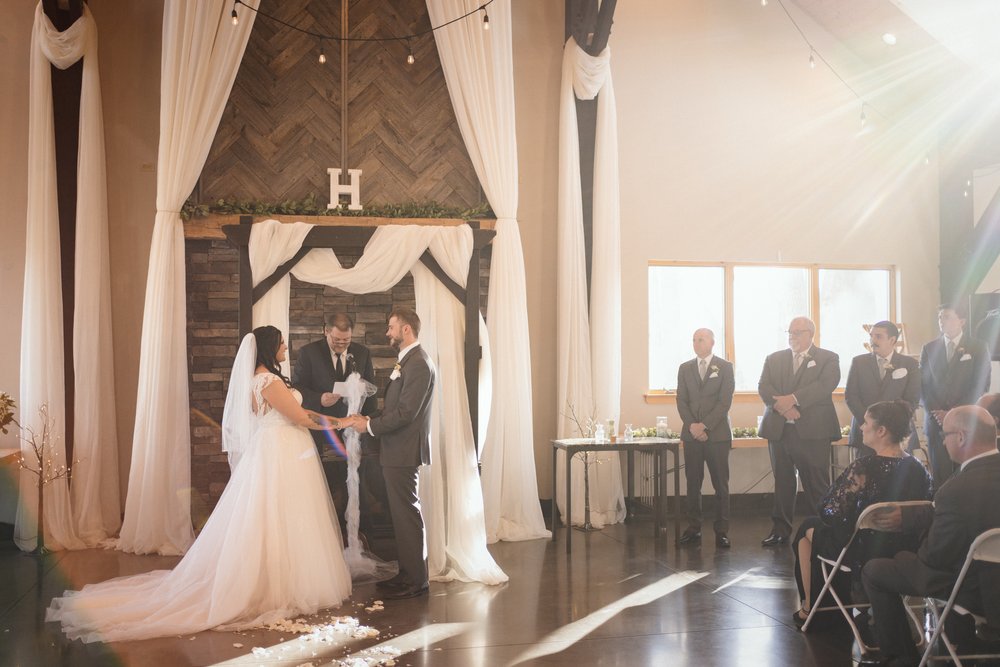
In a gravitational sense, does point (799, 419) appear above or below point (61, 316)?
below

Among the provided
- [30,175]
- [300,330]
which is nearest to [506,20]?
[300,330]

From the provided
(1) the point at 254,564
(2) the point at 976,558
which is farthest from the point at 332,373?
(2) the point at 976,558

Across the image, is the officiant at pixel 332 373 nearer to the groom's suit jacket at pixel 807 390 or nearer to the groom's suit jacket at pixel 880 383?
the groom's suit jacket at pixel 807 390

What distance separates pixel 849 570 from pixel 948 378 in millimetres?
3157

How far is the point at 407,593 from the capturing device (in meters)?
5.69

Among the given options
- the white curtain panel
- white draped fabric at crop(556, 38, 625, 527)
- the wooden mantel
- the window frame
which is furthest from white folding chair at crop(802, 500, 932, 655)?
the white curtain panel

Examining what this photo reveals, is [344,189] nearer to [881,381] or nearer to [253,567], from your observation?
[253,567]

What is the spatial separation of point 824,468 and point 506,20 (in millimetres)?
4631

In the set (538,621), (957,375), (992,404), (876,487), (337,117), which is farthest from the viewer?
(337,117)

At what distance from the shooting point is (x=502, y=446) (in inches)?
308

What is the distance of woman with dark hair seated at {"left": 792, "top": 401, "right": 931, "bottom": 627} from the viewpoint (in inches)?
174

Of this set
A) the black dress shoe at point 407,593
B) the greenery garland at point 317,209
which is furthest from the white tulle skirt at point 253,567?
the greenery garland at point 317,209

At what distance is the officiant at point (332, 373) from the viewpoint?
23.3 ft

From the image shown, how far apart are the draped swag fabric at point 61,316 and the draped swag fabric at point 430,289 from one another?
64.1 inches
